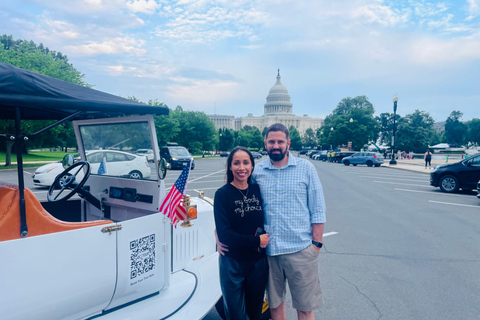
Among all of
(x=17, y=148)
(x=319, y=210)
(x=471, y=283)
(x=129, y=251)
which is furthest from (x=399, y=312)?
(x=17, y=148)

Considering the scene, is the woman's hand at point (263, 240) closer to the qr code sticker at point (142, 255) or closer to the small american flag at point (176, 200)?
the small american flag at point (176, 200)

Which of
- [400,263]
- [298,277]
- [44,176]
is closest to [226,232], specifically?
[298,277]

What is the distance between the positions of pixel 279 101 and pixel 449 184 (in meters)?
133

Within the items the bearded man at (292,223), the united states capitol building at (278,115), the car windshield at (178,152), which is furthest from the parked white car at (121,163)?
the united states capitol building at (278,115)

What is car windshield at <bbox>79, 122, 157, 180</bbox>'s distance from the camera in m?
3.08

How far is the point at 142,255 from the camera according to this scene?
2.57m

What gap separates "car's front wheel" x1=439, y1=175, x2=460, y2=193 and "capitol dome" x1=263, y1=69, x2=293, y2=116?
131837 mm

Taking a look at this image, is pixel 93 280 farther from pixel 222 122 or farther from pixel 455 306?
pixel 222 122

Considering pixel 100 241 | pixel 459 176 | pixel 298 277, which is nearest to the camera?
pixel 100 241

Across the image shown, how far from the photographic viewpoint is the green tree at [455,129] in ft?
289

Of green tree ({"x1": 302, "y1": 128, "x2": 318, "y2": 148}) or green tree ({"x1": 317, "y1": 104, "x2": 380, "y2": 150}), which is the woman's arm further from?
green tree ({"x1": 302, "y1": 128, "x2": 318, "y2": 148})

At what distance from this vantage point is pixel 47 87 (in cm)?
224

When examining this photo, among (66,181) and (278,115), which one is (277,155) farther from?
(278,115)

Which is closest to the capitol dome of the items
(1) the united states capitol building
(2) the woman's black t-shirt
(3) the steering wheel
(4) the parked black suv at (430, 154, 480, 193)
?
(1) the united states capitol building
